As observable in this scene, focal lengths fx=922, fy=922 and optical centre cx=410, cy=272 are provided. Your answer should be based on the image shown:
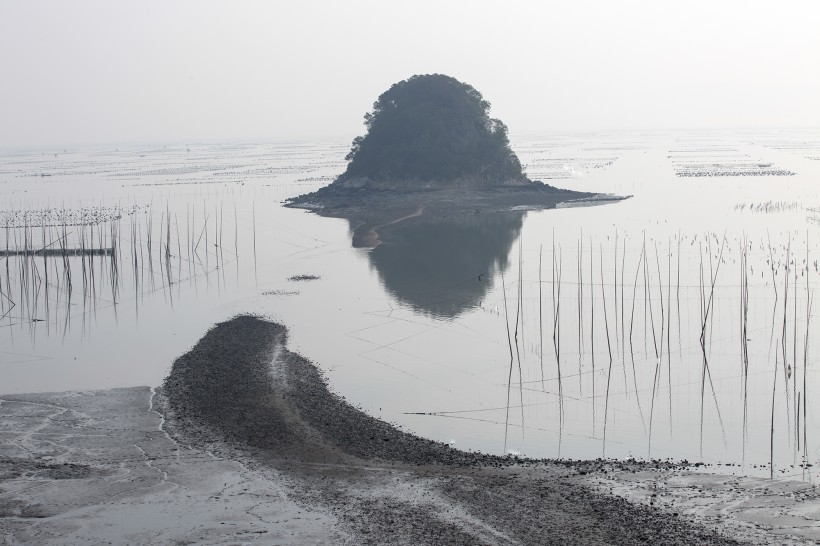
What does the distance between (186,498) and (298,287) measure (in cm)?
2703

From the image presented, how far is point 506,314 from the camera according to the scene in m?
34.0

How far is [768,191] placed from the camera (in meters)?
81.2

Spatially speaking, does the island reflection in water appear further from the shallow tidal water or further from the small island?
the small island

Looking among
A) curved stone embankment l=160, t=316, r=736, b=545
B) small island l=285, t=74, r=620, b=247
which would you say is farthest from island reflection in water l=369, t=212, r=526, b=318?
curved stone embankment l=160, t=316, r=736, b=545

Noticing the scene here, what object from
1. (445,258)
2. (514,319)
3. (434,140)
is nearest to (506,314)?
(514,319)

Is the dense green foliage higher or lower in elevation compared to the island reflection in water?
higher

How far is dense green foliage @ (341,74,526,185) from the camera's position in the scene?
87.1 metres

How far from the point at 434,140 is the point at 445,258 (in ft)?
113

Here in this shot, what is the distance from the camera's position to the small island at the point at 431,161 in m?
81.8

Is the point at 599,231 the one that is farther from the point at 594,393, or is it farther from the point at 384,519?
the point at 384,519

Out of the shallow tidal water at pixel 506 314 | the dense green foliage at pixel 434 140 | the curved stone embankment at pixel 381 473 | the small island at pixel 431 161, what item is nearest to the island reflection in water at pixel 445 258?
the shallow tidal water at pixel 506 314

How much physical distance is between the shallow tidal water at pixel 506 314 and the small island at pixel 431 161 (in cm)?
747

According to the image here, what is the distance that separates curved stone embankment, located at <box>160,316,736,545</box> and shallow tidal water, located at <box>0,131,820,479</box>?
169 cm

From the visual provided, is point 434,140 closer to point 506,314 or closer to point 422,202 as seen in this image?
point 422,202
